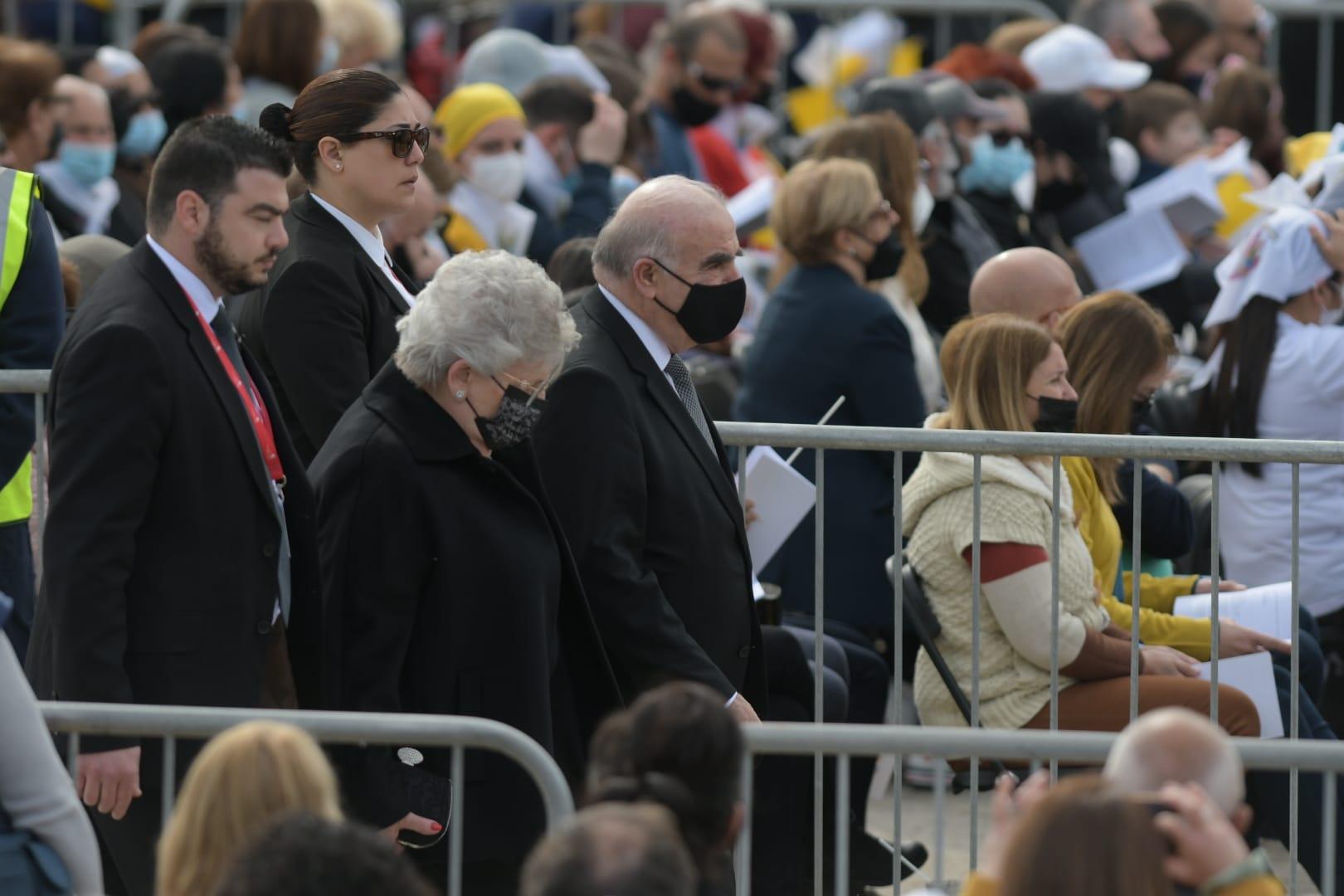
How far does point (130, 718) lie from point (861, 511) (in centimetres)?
300

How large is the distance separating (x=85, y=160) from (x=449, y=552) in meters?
4.37

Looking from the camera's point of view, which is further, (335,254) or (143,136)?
(143,136)

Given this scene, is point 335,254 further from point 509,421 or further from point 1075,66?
point 1075,66

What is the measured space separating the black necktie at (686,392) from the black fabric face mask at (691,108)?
5651 mm

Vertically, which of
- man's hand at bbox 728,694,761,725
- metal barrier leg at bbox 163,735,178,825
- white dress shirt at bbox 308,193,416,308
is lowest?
man's hand at bbox 728,694,761,725

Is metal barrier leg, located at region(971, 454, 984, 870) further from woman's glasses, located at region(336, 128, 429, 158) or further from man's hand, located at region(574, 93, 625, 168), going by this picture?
man's hand, located at region(574, 93, 625, 168)

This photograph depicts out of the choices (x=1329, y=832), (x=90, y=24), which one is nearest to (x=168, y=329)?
(x=1329, y=832)

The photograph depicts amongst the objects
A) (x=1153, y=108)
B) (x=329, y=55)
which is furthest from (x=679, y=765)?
(x=1153, y=108)

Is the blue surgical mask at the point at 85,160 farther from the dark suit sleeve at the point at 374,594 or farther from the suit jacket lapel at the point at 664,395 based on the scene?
the dark suit sleeve at the point at 374,594

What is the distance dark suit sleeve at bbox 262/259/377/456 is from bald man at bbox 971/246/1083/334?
7.52ft

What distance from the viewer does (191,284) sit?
4.48 meters

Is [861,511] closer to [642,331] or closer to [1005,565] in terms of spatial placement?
[1005,565]

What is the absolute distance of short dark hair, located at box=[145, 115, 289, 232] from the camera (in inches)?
176

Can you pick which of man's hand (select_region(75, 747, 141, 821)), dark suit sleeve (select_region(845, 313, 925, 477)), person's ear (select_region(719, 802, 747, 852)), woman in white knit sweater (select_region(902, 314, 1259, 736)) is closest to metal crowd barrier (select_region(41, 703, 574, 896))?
person's ear (select_region(719, 802, 747, 852))
